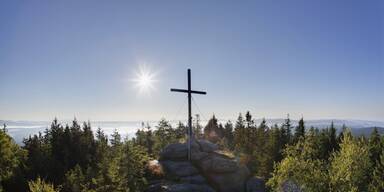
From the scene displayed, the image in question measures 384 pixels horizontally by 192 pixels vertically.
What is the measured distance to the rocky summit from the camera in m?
40.4

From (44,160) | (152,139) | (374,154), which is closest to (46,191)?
(44,160)

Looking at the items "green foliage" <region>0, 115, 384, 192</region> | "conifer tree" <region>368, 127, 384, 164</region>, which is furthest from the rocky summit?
"conifer tree" <region>368, 127, 384, 164</region>

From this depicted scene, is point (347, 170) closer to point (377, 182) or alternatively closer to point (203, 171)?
point (377, 182)

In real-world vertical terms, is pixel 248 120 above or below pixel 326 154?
above

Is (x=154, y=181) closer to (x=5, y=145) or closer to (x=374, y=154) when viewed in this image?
(x=5, y=145)

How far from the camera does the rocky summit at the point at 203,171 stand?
4038cm

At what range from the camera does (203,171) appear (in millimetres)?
43188

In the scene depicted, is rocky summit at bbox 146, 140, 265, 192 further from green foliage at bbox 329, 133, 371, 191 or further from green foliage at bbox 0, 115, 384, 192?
green foliage at bbox 329, 133, 371, 191

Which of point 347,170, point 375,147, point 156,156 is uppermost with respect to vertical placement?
point 347,170

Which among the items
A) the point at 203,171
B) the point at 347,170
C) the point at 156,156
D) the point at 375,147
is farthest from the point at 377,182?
the point at 156,156

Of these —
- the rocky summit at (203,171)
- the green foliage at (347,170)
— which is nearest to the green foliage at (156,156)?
the green foliage at (347,170)

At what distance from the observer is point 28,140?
64750mm

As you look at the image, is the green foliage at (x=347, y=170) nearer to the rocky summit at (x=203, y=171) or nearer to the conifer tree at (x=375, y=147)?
the rocky summit at (x=203, y=171)

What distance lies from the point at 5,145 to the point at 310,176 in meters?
36.7
